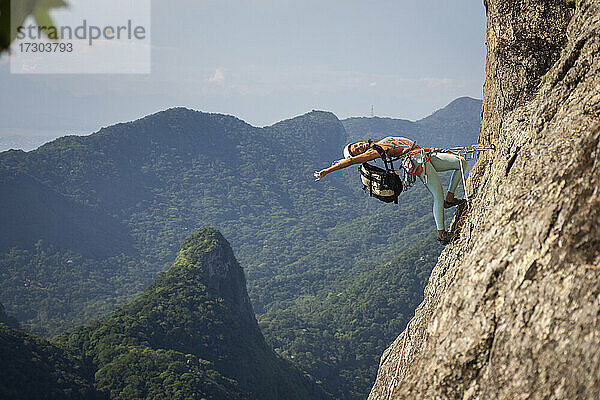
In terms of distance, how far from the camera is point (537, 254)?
4.38 m

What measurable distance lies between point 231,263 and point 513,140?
8285 centimetres

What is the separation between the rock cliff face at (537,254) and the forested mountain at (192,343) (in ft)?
146

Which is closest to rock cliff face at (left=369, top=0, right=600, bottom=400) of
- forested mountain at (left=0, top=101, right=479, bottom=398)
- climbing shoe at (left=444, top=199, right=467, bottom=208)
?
climbing shoe at (left=444, top=199, right=467, bottom=208)

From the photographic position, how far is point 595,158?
4.20 m

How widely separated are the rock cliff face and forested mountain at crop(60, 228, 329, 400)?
44.5 m

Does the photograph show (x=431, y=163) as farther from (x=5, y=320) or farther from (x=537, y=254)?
(x=5, y=320)

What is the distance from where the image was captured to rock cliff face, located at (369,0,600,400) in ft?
12.8

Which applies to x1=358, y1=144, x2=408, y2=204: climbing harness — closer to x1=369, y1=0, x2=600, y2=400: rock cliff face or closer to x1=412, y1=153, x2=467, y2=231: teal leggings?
x1=412, y1=153, x2=467, y2=231: teal leggings

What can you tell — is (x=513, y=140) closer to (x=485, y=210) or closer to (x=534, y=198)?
(x=485, y=210)

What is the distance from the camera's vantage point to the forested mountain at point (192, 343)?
156 feet

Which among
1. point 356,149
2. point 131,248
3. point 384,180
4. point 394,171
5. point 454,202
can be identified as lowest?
point 131,248

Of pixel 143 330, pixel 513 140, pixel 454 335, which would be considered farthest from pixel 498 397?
pixel 143 330

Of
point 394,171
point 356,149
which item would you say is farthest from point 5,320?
point 394,171

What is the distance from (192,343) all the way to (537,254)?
63659 millimetres
